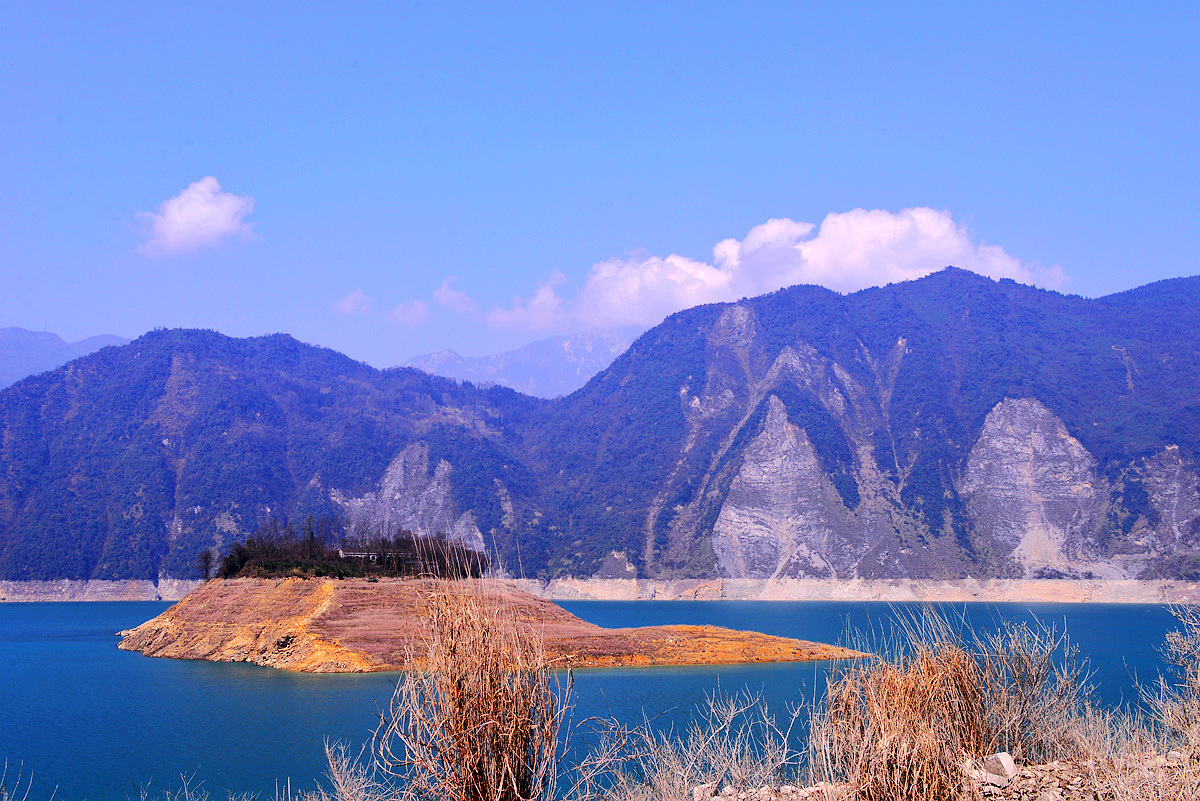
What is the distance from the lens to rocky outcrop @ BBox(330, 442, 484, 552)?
15025cm

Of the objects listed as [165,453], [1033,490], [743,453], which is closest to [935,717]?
[1033,490]

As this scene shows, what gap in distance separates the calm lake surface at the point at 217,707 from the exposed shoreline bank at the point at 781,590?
5661cm

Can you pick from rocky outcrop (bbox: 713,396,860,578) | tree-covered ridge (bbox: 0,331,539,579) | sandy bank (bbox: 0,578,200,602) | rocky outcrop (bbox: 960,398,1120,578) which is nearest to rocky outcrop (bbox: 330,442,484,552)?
tree-covered ridge (bbox: 0,331,539,579)

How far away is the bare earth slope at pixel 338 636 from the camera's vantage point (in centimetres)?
4216

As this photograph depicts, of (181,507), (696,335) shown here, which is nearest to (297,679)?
(181,507)

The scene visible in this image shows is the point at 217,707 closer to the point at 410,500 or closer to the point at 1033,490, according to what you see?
the point at 1033,490

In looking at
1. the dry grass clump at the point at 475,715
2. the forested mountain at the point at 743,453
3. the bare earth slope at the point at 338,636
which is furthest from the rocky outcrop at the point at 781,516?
the dry grass clump at the point at 475,715

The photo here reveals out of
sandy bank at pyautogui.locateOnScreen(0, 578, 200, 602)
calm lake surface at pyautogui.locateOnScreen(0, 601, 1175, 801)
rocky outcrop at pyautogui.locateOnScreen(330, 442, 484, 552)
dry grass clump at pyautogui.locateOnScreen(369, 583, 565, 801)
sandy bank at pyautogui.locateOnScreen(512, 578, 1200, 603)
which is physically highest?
rocky outcrop at pyautogui.locateOnScreen(330, 442, 484, 552)

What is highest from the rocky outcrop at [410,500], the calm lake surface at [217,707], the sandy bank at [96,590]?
the rocky outcrop at [410,500]

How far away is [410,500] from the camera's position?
513 feet

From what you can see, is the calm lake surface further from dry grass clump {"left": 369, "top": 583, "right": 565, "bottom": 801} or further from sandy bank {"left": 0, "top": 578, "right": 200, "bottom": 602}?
sandy bank {"left": 0, "top": 578, "right": 200, "bottom": 602}

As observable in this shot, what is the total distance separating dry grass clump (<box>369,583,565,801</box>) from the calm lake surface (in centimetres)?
829

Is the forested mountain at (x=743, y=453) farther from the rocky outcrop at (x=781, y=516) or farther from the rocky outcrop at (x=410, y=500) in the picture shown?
the rocky outcrop at (x=410, y=500)

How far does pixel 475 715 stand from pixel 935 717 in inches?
248
